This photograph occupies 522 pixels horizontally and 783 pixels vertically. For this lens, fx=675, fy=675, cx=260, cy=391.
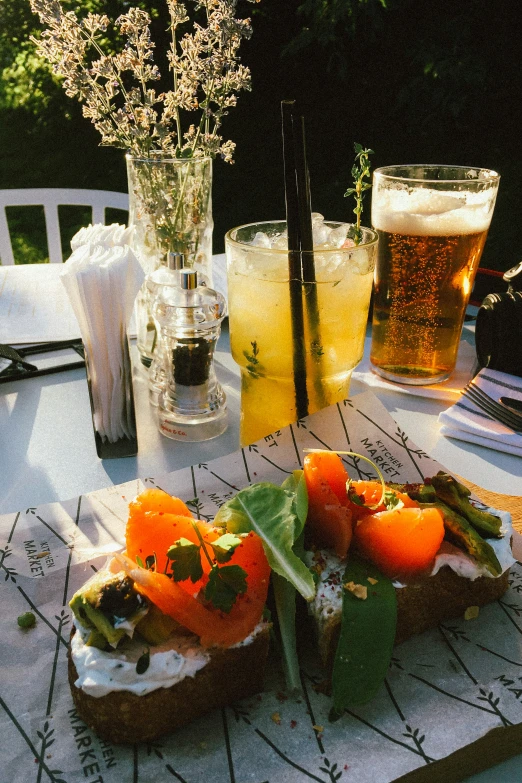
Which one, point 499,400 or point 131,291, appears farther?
point 499,400

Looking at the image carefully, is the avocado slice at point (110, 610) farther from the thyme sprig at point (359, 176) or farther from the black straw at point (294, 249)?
the thyme sprig at point (359, 176)

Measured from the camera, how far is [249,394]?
1.62 m

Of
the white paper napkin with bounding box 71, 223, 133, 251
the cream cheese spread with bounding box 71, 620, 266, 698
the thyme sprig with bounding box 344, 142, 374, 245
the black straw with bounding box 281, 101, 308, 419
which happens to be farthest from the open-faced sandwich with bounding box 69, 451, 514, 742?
the white paper napkin with bounding box 71, 223, 133, 251

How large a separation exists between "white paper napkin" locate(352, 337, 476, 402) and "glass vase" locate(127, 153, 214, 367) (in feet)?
1.78

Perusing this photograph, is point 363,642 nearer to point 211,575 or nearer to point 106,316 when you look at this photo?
point 211,575

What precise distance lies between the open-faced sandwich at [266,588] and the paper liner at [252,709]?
3 centimetres

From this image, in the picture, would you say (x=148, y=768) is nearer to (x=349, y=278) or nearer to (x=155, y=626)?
(x=155, y=626)

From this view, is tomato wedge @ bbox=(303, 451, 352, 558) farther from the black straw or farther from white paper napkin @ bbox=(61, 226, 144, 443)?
white paper napkin @ bbox=(61, 226, 144, 443)

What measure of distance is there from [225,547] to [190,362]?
0.68m

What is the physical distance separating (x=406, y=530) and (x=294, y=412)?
54cm

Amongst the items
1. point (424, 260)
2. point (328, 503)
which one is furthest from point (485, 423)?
point (328, 503)

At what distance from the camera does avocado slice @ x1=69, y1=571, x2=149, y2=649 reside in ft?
3.04

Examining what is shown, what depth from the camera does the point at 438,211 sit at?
1.67 metres

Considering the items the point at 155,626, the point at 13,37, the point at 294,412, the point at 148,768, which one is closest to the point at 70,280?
the point at 294,412
